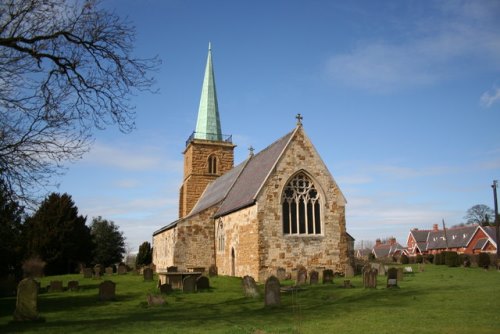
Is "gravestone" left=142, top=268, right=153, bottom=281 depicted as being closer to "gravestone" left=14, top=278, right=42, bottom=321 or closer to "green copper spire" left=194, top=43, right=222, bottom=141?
"gravestone" left=14, top=278, right=42, bottom=321

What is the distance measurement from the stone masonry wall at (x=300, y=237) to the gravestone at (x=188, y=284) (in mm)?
4138

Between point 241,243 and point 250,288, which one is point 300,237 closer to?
point 241,243

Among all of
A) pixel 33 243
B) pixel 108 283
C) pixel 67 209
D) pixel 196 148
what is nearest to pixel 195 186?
pixel 196 148

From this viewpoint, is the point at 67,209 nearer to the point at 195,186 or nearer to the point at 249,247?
the point at 195,186

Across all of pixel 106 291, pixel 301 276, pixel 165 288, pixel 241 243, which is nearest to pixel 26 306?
pixel 106 291

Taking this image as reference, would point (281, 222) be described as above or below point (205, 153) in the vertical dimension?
below

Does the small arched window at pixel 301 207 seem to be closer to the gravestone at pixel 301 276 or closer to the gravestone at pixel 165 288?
the gravestone at pixel 301 276

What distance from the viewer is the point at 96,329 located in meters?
9.77

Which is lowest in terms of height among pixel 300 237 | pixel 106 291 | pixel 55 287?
pixel 55 287

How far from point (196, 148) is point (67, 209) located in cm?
1236

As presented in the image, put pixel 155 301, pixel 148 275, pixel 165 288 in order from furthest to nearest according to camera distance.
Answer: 1. pixel 148 275
2. pixel 165 288
3. pixel 155 301

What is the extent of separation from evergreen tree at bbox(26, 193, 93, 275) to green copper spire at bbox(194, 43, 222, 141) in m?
13.0

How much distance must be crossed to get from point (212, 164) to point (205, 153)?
1.29 meters

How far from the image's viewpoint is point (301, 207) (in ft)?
73.4
